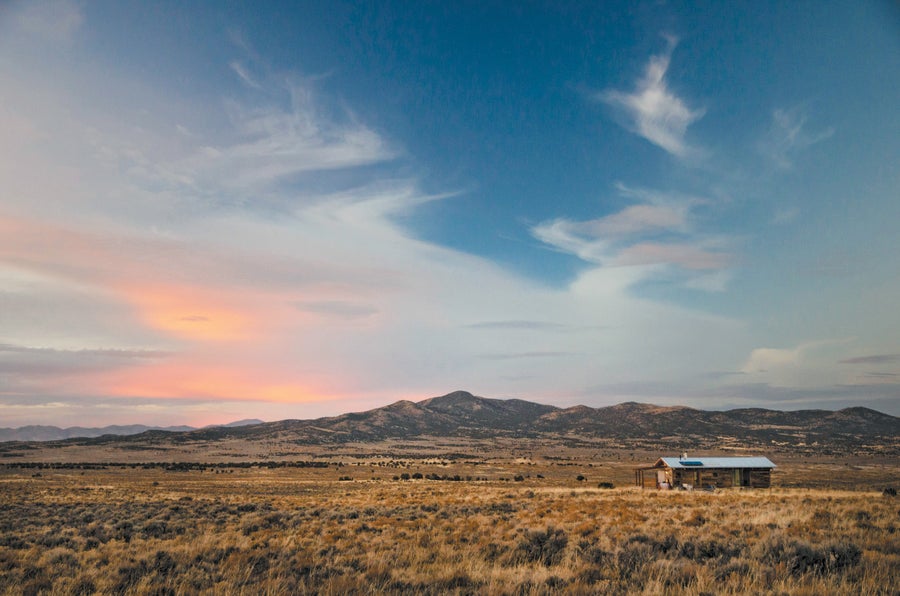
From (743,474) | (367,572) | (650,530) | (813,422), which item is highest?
(367,572)

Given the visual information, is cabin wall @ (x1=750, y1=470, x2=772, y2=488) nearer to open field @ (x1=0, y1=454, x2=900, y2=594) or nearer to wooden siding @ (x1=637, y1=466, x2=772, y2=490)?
wooden siding @ (x1=637, y1=466, x2=772, y2=490)

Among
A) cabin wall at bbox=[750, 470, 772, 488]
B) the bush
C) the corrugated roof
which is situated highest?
the bush

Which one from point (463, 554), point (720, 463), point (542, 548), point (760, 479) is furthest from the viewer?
point (720, 463)

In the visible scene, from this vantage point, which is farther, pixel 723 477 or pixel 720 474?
pixel 720 474

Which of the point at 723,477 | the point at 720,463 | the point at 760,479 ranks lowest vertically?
the point at 760,479

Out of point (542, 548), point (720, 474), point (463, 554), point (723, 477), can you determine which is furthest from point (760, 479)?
point (463, 554)

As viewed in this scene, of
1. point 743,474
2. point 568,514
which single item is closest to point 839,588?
point 568,514

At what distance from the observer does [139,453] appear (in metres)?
111

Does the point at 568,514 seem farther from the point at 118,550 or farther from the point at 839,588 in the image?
the point at 118,550

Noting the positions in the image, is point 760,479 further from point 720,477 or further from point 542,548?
point 542,548

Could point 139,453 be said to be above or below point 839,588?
below

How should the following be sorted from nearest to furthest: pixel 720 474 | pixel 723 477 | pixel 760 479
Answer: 1. pixel 760 479
2. pixel 723 477
3. pixel 720 474

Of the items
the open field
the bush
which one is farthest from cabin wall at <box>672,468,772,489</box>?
the bush

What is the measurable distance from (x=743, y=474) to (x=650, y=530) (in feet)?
112
